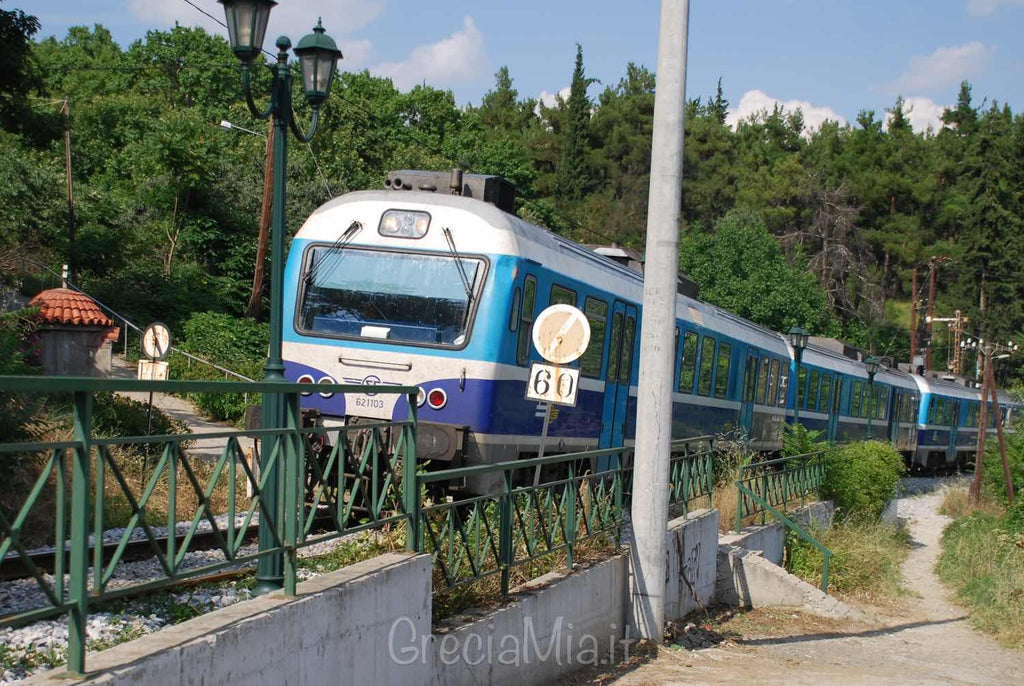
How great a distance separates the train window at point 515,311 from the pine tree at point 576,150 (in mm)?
56932

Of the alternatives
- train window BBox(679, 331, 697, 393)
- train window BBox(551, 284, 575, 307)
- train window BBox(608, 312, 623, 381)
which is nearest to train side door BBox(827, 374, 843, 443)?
train window BBox(679, 331, 697, 393)

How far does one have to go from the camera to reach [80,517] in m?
4.11

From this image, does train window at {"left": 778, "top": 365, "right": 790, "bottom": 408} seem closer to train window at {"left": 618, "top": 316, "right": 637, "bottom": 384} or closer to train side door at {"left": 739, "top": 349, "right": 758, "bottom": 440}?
train side door at {"left": 739, "top": 349, "right": 758, "bottom": 440}

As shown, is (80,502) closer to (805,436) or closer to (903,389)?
(805,436)

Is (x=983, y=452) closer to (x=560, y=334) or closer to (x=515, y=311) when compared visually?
(x=515, y=311)

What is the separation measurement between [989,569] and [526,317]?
498 inches

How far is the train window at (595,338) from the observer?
12.7m

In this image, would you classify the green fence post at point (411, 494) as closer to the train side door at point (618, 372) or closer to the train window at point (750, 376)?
the train side door at point (618, 372)

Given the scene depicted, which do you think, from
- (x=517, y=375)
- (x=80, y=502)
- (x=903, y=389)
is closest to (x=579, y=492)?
(x=517, y=375)

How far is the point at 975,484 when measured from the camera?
108 ft

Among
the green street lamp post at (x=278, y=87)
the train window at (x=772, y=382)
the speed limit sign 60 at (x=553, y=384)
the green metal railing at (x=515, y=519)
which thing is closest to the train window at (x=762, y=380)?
the train window at (x=772, y=382)

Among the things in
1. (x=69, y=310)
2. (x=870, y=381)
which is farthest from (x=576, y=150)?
(x=69, y=310)

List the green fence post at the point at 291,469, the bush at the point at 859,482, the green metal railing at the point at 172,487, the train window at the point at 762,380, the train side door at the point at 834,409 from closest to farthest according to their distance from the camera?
1. the green metal railing at the point at 172,487
2. the green fence post at the point at 291,469
3. the bush at the point at 859,482
4. the train window at the point at 762,380
5. the train side door at the point at 834,409

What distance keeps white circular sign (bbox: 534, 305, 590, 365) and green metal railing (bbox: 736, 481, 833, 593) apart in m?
6.68
